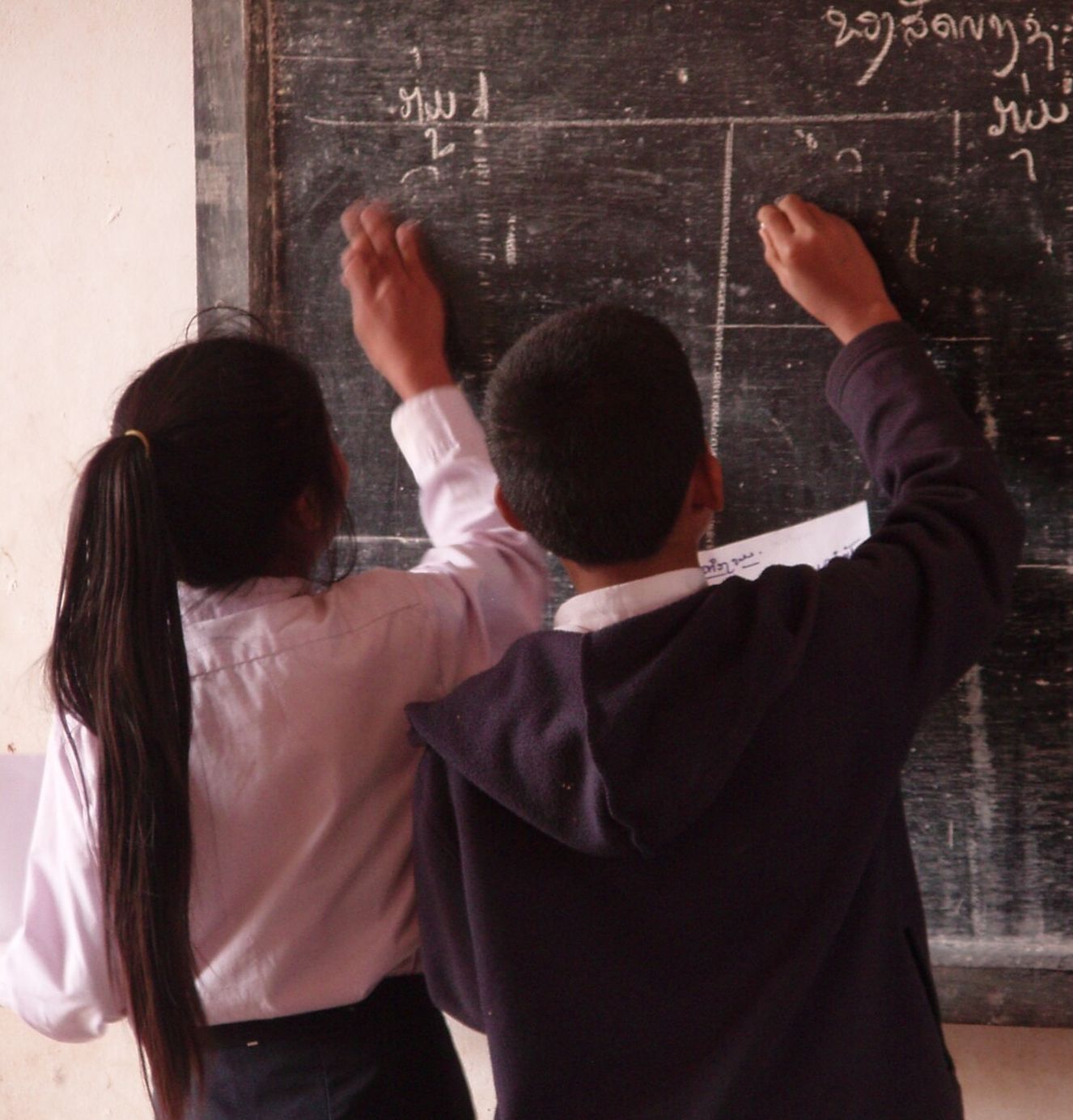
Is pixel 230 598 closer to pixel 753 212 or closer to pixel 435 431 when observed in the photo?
pixel 435 431

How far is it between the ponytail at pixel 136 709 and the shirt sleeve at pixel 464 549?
0.68ft

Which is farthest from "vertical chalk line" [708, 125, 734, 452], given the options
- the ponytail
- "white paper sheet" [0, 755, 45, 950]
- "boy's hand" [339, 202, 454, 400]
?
"white paper sheet" [0, 755, 45, 950]

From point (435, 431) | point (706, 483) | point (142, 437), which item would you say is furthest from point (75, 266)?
point (706, 483)

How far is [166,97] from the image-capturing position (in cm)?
146

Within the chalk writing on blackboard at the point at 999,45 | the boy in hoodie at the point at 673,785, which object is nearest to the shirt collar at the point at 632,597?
the boy in hoodie at the point at 673,785

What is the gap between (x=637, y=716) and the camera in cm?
72


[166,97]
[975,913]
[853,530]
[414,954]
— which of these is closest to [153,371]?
[414,954]

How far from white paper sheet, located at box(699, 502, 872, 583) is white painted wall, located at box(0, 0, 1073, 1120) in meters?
0.70

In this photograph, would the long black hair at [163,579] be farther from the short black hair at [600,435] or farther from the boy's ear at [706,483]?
the boy's ear at [706,483]

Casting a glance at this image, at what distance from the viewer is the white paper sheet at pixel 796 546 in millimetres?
1096

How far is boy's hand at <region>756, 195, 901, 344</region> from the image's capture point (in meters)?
1.02

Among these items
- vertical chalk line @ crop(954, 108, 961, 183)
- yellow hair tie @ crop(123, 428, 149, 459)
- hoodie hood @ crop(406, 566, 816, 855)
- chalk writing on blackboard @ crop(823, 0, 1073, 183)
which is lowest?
hoodie hood @ crop(406, 566, 816, 855)

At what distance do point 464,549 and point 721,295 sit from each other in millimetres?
354

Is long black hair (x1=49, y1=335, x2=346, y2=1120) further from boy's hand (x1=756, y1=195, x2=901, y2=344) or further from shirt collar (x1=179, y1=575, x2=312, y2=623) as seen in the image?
boy's hand (x1=756, y1=195, x2=901, y2=344)
